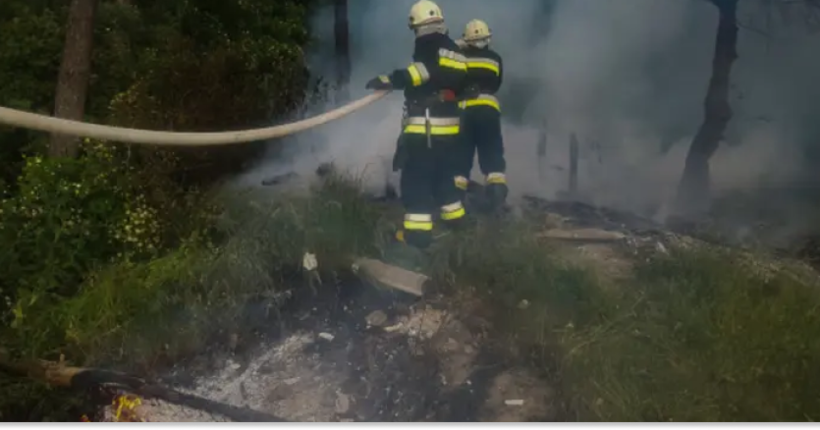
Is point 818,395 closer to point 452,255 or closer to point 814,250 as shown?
point 452,255

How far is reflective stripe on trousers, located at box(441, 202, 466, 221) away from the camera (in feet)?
20.0

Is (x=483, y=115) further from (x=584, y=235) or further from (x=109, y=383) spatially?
(x=109, y=383)

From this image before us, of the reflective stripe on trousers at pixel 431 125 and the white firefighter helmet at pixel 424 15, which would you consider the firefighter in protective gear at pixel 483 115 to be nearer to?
the reflective stripe on trousers at pixel 431 125

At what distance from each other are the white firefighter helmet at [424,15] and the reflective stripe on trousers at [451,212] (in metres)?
1.34

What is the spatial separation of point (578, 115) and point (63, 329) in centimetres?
622

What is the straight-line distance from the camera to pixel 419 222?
229 inches

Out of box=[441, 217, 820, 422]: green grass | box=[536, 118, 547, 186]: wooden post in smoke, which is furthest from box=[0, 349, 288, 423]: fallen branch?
box=[536, 118, 547, 186]: wooden post in smoke

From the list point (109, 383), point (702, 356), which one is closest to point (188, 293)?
point (109, 383)

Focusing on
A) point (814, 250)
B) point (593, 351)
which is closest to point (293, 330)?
point (593, 351)

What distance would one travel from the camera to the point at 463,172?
6578 mm

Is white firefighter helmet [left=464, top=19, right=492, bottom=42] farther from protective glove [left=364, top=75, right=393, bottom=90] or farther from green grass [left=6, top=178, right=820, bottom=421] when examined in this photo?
green grass [left=6, top=178, right=820, bottom=421]

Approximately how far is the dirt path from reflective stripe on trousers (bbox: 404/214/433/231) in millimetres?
664

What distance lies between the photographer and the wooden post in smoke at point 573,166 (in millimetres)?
8655

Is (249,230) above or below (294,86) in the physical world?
below
